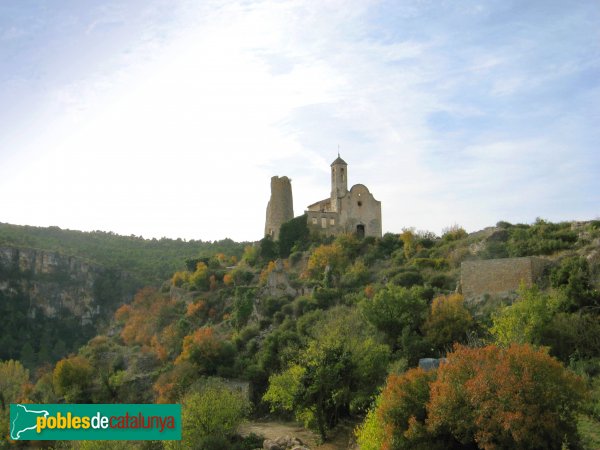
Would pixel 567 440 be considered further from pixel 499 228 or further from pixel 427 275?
pixel 499 228

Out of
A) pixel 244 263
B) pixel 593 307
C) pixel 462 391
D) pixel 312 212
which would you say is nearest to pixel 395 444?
pixel 462 391

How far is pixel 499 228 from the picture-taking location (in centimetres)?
4094

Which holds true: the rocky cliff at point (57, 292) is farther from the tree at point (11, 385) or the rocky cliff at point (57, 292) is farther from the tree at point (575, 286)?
the tree at point (575, 286)

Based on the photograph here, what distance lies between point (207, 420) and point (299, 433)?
14.3ft

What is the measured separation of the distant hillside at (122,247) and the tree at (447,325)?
144 ft

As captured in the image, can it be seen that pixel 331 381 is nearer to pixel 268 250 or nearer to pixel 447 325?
pixel 447 325

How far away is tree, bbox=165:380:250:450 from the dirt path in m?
1.87

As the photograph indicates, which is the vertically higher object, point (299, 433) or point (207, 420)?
point (207, 420)

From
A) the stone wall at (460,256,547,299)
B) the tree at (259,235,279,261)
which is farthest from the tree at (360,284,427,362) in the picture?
the tree at (259,235,279,261)

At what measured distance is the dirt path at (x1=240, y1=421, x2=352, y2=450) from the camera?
25.8 metres

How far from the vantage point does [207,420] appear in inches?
1052

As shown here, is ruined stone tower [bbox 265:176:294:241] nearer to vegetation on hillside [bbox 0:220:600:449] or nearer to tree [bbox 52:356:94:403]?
vegetation on hillside [bbox 0:220:600:449]

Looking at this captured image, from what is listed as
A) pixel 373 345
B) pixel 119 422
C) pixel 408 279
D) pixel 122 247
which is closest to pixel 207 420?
pixel 119 422

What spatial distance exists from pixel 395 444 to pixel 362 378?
7.63m
